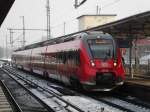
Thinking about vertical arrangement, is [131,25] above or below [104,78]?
above

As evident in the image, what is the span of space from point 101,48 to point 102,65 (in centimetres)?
91

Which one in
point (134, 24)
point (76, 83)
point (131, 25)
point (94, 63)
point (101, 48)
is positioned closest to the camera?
point (94, 63)

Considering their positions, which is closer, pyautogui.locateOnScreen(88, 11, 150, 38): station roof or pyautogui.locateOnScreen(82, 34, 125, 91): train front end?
pyautogui.locateOnScreen(82, 34, 125, 91): train front end

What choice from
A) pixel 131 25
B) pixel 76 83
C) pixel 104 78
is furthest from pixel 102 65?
pixel 131 25

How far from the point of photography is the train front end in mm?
18391

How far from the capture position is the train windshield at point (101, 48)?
18922 mm


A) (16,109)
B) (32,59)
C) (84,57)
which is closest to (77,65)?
(84,57)

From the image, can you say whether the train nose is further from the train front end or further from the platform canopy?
the platform canopy

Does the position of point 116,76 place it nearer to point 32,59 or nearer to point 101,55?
point 101,55

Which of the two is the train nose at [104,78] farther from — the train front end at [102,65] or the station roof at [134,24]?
the station roof at [134,24]

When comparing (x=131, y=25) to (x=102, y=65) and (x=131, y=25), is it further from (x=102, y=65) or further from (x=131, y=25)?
(x=102, y=65)

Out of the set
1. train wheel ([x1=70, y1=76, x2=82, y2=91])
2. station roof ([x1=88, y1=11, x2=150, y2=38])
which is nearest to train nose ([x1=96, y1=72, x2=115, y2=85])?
train wheel ([x1=70, y1=76, x2=82, y2=91])

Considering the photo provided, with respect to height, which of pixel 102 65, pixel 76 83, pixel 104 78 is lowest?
pixel 76 83

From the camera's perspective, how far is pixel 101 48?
62.7 feet
